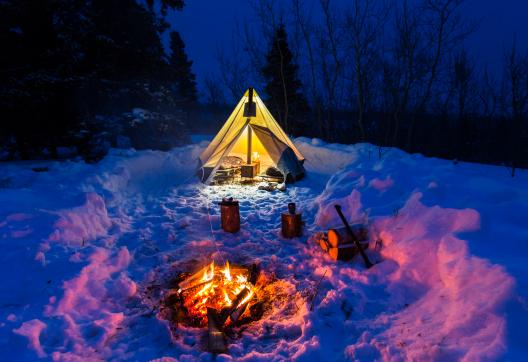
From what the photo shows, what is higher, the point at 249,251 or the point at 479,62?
the point at 479,62

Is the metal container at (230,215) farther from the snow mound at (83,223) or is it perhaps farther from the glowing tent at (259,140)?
the glowing tent at (259,140)

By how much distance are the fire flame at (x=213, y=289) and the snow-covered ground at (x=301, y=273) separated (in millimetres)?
296

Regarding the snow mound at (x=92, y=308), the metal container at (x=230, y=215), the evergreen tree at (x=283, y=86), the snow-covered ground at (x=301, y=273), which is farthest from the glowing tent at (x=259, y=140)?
the evergreen tree at (x=283, y=86)

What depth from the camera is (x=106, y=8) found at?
10000 mm

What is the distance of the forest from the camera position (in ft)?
25.8

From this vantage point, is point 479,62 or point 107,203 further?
point 479,62

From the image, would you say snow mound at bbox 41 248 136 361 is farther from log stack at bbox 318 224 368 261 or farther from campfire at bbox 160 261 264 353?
log stack at bbox 318 224 368 261

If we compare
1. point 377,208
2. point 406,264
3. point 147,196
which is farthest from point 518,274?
point 147,196

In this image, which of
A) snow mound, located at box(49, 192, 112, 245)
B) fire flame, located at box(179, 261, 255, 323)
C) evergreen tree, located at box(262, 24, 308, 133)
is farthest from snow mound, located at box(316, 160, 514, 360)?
evergreen tree, located at box(262, 24, 308, 133)

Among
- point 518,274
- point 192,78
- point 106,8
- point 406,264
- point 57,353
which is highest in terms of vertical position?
point 192,78

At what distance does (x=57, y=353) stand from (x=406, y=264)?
10.6ft

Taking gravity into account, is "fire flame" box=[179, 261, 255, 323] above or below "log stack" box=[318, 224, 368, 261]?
below

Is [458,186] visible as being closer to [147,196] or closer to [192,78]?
[147,196]

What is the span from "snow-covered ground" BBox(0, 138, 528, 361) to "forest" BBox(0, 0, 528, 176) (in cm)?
363
